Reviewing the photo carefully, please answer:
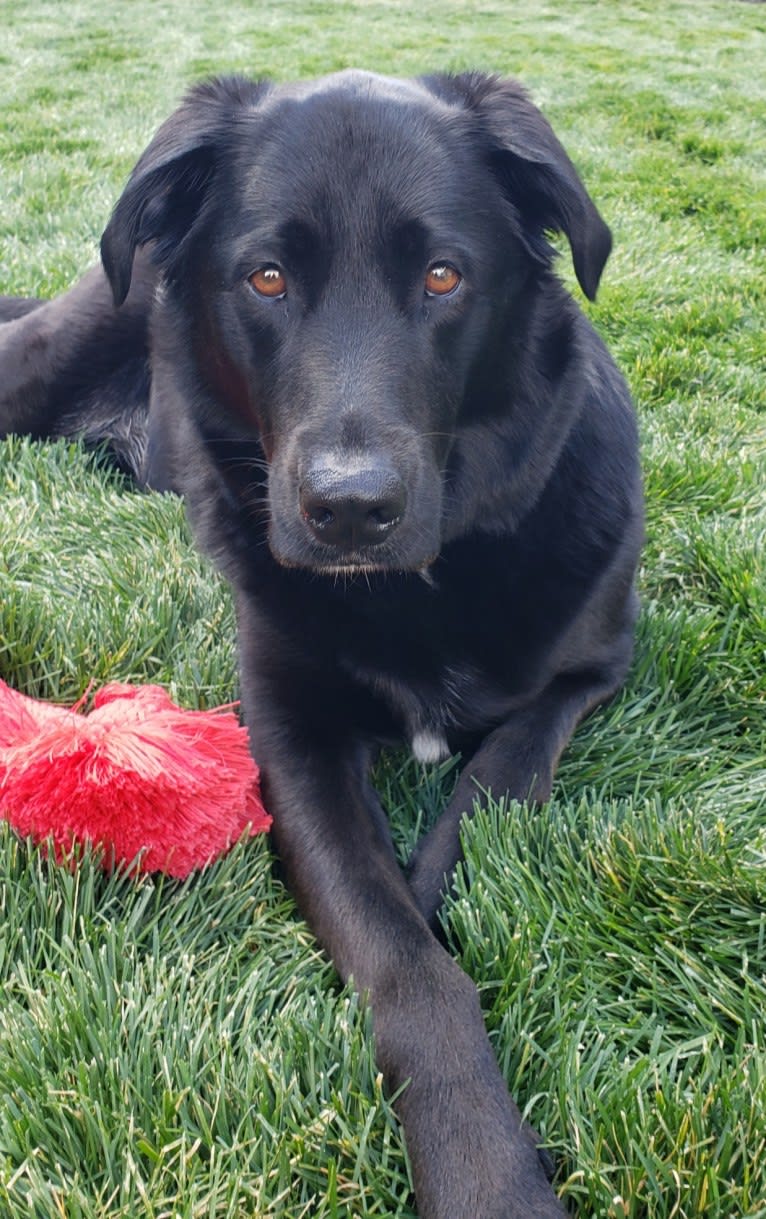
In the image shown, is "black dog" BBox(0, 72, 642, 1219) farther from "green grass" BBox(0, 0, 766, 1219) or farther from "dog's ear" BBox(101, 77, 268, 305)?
"green grass" BBox(0, 0, 766, 1219)

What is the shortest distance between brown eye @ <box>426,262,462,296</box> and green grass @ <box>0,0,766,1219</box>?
0.49m

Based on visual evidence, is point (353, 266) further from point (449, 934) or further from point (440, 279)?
point (449, 934)

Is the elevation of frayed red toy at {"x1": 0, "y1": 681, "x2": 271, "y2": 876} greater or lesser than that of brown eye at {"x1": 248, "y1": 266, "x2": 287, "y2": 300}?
lesser

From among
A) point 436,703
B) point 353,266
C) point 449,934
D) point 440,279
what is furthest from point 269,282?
point 449,934

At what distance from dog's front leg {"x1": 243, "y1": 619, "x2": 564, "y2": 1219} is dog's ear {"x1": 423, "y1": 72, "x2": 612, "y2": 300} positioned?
0.87 m

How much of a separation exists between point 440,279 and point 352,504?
1.50 feet

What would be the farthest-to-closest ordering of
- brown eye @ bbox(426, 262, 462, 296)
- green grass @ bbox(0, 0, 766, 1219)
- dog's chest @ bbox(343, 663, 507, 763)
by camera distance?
dog's chest @ bbox(343, 663, 507, 763), brown eye @ bbox(426, 262, 462, 296), green grass @ bbox(0, 0, 766, 1219)

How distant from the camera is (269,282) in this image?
178 cm

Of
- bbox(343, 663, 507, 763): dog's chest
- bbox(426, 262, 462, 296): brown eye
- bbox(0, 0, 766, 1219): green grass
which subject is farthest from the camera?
bbox(343, 663, 507, 763): dog's chest

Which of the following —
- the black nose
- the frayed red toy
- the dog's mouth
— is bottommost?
the frayed red toy

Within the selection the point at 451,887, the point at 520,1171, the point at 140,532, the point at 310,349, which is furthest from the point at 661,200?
the point at 520,1171

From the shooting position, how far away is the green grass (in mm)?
1132

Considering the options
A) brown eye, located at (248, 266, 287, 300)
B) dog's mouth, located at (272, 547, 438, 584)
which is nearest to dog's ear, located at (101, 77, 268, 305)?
brown eye, located at (248, 266, 287, 300)

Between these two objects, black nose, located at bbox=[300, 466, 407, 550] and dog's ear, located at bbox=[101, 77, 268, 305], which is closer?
black nose, located at bbox=[300, 466, 407, 550]
